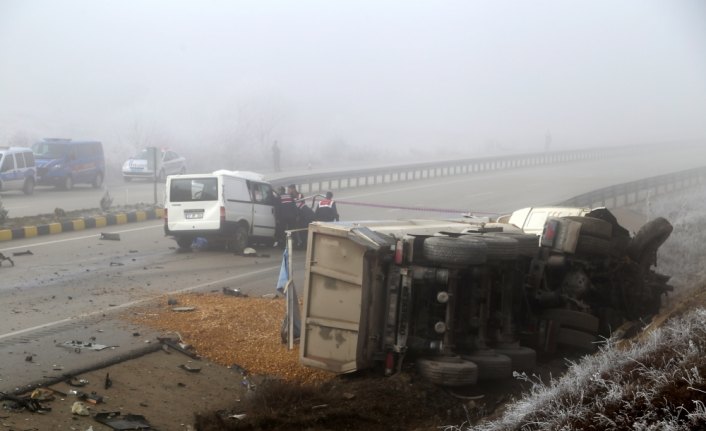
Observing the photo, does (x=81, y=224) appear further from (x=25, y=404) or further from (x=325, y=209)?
(x=25, y=404)

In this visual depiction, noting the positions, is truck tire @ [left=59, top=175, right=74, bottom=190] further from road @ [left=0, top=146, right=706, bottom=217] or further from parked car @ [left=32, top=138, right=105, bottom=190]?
road @ [left=0, top=146, right=706, bottom=217]

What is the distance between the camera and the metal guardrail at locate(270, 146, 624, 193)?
3169cm

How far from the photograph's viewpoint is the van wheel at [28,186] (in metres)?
28.0

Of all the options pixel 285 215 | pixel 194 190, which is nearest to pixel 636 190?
pixel 285 215

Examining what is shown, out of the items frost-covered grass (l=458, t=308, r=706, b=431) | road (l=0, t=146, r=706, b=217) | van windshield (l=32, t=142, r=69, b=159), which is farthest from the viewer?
van windshield (l=32, t=142, r=69, b=159)

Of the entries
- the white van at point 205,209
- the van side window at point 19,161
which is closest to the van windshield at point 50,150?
the van side window at point 19,161

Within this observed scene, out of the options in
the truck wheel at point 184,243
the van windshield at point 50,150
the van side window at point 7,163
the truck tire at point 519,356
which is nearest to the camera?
the truck tire at point 519,356

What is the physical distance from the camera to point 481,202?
2973cm

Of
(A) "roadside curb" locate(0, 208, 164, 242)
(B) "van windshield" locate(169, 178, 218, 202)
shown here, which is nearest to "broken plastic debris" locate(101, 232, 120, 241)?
(A) "roadside curb" locate(0, 208, 164, 242)

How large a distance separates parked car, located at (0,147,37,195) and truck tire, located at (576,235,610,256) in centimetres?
2290

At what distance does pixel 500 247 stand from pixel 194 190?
33.6 ft

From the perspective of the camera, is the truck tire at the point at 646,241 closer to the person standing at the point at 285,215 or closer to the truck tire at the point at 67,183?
the person standing at the point at 285,215

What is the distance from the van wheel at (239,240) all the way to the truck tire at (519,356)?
982cm

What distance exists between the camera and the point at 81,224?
20859 mm
